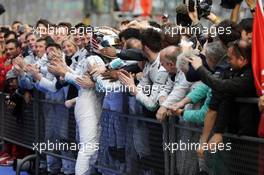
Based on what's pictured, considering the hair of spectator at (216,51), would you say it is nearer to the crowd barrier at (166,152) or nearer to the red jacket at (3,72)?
the crowd barrier at (166,152)

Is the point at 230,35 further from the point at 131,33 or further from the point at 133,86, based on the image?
the point at 131,33

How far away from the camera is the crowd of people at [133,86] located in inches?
267

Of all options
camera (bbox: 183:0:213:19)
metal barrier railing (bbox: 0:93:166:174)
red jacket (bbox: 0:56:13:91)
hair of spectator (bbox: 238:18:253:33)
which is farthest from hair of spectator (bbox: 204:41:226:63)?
red jacket (bbox: 0:56:13:91)

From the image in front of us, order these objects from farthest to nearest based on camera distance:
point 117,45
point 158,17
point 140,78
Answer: point 158,17 < point 117,45 < point 140,78

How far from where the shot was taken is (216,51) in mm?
7211

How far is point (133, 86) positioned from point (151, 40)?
0.53 m

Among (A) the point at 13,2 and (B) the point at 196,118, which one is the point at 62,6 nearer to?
(A) the point at 13,2

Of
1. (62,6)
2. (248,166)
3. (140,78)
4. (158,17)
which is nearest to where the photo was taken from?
(248,166)

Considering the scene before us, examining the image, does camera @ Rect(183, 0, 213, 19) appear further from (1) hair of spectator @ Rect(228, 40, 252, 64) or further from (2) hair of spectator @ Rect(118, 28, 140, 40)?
(1) hair of spectator @ Rect(228, 40, 252, 64)

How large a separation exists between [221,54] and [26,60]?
492 cm

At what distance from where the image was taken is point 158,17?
23062 millimetres

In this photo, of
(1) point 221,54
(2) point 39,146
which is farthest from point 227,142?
(2) point 39,146

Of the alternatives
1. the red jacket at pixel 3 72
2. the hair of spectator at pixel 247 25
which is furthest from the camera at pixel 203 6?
the red jacket at pixel 3 72

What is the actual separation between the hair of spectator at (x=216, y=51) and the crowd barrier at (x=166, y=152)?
2.17 ft
